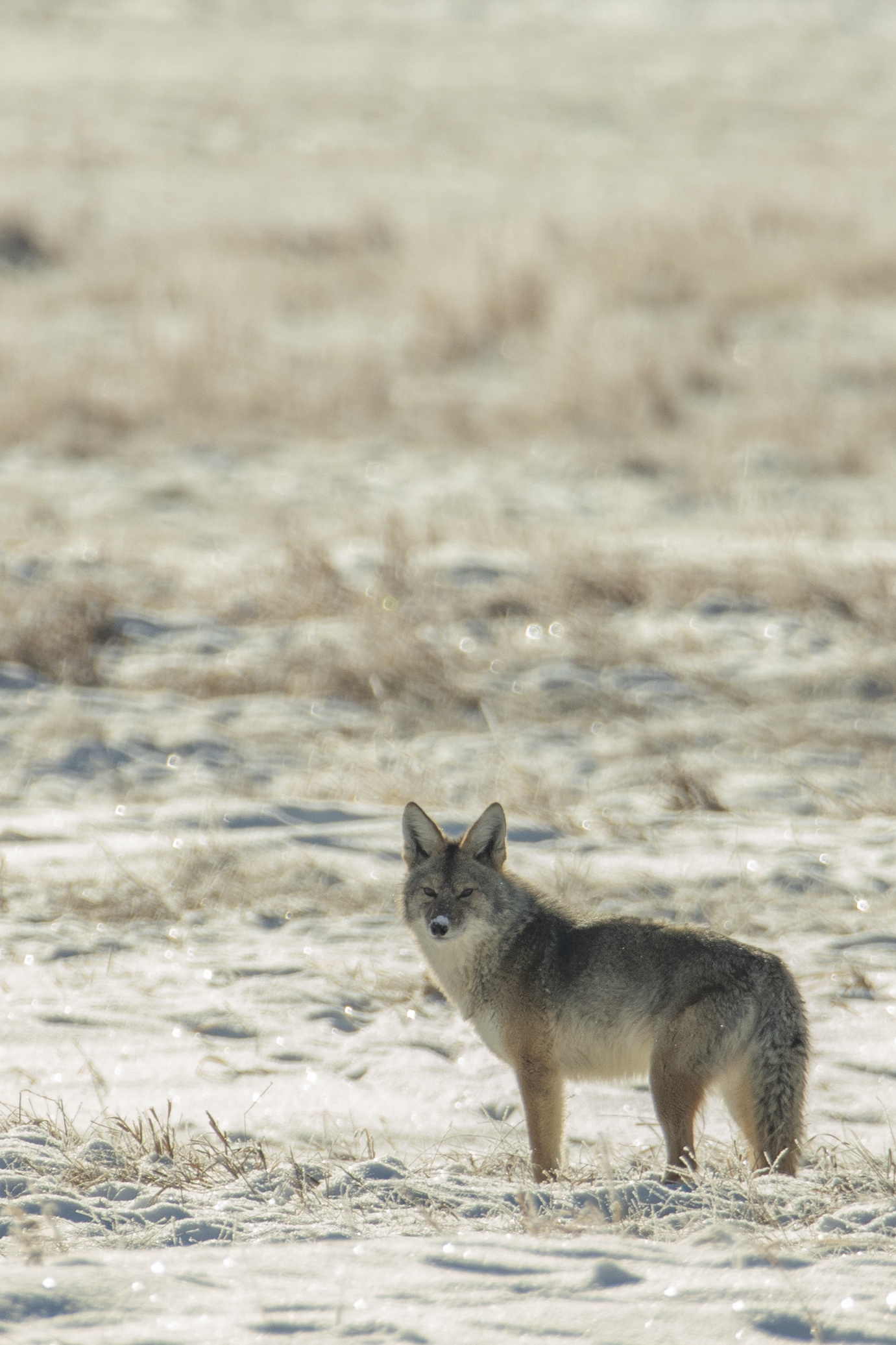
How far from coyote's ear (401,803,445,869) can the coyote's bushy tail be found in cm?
115

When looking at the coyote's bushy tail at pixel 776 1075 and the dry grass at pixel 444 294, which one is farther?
the dry grass at pixel 444 294

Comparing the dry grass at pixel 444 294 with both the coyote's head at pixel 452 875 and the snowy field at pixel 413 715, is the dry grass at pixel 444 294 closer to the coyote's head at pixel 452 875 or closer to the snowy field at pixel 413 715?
the snowy field at pixel 413 715

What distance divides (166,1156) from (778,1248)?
4.92 feet

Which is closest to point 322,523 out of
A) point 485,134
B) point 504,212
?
point 504,212

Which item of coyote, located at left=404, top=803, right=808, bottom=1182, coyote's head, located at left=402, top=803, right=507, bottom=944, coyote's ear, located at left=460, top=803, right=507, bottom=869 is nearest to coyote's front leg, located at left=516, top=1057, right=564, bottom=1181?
coyote, located at left=404, top=803, right=808, bottom=1182

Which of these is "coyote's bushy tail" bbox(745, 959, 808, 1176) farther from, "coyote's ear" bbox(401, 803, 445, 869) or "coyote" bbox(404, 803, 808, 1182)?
"coyote's ear" bbox(401, 803, 445, 869)

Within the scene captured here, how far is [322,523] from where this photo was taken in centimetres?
1205

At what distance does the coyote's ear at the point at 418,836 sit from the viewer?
451 centimetres

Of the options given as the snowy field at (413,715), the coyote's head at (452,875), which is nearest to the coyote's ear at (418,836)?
the coyote's head at (452,875)

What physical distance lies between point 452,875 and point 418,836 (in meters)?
0.23

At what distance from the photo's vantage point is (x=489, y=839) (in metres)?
4.50

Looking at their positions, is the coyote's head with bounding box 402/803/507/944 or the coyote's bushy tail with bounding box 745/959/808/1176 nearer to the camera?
the coyote's bushy tail with bounding box 745/959/808/1176

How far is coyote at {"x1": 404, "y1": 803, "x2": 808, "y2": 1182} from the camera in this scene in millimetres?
3781

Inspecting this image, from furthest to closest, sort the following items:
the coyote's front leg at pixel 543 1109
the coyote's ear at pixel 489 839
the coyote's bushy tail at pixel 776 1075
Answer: the coyote's ear at pixel 489 839 → the coyote's front leg at pixel 543 1109 → the coyote's bushy tail at pixel 776 1075
